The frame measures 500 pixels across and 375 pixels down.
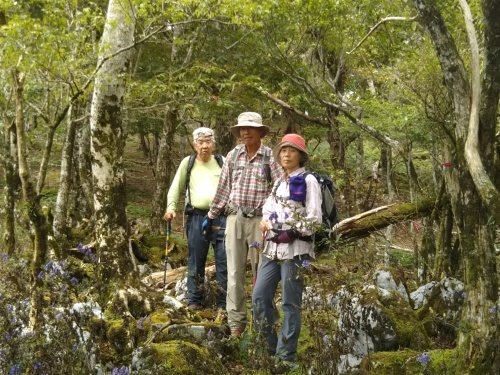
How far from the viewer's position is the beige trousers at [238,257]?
5371mm

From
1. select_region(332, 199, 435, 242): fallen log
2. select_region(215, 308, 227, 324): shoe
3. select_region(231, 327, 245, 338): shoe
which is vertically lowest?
select_region(231, 327, 245, 338): shoe

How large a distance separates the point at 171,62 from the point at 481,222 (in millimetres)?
9462

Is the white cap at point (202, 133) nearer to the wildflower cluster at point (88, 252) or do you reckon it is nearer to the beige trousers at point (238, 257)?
the beige trousers at point (238, 257)

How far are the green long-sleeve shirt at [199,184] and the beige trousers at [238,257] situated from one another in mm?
847

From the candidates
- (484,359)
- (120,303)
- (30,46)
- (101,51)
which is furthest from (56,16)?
(484,359)

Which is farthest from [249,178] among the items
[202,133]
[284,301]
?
[284,301]

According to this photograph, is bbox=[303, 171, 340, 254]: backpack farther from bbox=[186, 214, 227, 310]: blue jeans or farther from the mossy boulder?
bbox=[186, 214, 227, 310]: blue jeans

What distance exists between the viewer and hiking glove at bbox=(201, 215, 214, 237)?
6.21 metres

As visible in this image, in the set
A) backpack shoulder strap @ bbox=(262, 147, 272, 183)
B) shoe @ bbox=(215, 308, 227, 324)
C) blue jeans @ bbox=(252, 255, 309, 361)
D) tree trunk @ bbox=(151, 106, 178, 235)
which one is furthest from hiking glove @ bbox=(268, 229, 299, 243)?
tree trunk @ bbox=(151, 106, 178, 235)

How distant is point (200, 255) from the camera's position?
6.45 metres

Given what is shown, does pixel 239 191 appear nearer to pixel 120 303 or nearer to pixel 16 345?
pixel 120 303

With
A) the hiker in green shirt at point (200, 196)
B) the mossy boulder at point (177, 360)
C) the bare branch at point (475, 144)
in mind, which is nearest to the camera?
the bare branch at point (475, 144)

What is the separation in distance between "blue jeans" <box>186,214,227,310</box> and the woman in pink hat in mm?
1686

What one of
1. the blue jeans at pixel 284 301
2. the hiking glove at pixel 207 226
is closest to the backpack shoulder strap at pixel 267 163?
the blue jeans at pixel 284 301
